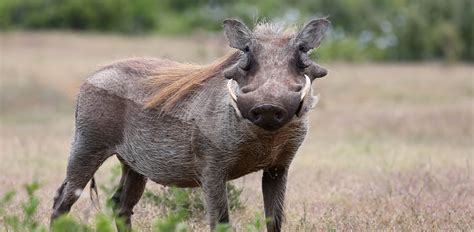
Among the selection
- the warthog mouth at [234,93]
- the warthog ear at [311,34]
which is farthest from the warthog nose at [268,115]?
the warthog ear at [311,34]

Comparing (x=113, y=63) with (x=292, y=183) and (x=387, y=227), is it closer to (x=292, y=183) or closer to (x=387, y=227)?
(x=387, y=227)

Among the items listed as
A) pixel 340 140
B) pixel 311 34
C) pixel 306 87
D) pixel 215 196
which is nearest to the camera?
pixel 306 87

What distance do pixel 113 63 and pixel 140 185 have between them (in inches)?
32.9

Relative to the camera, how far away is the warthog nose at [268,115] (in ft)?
15.3

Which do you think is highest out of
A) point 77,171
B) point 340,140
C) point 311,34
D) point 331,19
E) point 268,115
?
point 311,34

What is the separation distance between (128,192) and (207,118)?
1.30m

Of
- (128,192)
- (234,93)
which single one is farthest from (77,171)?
(234,93)

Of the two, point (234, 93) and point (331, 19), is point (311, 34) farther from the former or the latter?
point (331, 19)

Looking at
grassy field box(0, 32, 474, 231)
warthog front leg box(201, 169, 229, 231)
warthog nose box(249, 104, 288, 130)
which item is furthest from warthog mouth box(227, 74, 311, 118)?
grassy field box(0, 32, 474, 231)

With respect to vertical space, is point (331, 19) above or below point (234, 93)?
below

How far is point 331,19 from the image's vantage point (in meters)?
40.2

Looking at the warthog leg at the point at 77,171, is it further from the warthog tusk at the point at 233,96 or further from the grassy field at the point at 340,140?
the warthog tusk at the point at 233,96

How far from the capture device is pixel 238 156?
5.45 metres

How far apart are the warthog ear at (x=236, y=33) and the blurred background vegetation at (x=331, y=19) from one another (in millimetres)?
19539
